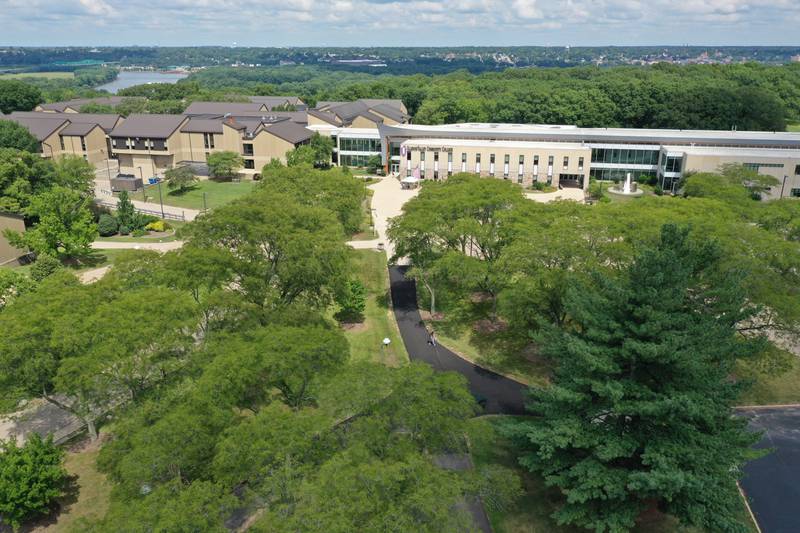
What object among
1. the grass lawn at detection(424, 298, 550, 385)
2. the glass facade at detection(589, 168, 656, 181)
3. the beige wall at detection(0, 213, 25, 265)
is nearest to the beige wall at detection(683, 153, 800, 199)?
the glass facade at detection(589, 168, 656, 181)

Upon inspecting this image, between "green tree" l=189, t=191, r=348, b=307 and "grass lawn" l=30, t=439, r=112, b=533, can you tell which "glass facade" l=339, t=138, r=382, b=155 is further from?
"grass lawn" l=30, t=439, r=112, b=533

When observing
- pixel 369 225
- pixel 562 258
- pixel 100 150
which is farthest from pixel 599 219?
pixel 100 150

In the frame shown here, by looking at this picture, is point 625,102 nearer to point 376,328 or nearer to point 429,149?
point 429,149

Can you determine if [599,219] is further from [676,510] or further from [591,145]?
[591,145]

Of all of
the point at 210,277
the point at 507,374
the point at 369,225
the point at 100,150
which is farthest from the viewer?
the point at 100,150

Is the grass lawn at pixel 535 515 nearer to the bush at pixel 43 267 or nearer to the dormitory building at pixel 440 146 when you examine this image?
the bush at pixel 43 267

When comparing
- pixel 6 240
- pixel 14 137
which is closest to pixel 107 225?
pixel 6 240

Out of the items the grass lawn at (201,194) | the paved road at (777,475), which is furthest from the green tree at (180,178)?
the paved road at (777,475)
